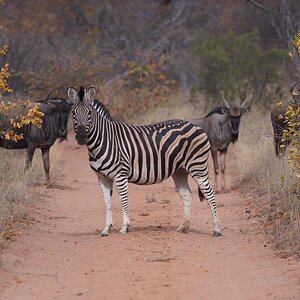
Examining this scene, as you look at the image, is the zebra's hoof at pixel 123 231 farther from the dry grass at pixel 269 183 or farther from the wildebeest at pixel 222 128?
the wildebeest at pixel 222 128

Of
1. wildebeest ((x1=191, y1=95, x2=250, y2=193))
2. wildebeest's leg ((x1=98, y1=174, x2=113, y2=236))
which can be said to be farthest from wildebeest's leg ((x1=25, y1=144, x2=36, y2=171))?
wildebeest's leg ((x1=98, y1=174, x2=113, y2=236))

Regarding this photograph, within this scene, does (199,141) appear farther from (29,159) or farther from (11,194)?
(29,159)

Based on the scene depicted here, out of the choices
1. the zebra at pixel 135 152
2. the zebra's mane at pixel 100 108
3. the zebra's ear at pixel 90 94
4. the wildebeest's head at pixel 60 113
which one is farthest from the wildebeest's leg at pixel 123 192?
the wildebeest's head at pixel 60 113

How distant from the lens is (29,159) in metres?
15.9

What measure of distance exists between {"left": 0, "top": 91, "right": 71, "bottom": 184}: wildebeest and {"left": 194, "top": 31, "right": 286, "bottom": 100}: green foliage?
7663mm

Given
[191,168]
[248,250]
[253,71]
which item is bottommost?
[248,250]

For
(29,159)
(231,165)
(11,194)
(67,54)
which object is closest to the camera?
(11,194)

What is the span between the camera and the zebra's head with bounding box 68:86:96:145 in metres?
11.1

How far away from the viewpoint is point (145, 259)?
951 centimetres

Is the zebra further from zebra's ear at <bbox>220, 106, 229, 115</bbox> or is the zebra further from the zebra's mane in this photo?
zebra's ear at <bbox>220, 106, 229, 115</bbox>

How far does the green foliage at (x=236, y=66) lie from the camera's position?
23.5 metres

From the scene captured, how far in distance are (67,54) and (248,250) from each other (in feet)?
56.4

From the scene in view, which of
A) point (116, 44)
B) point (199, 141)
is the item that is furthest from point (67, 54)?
point (199, 141)

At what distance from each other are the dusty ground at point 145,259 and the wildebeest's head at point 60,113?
255 cm
